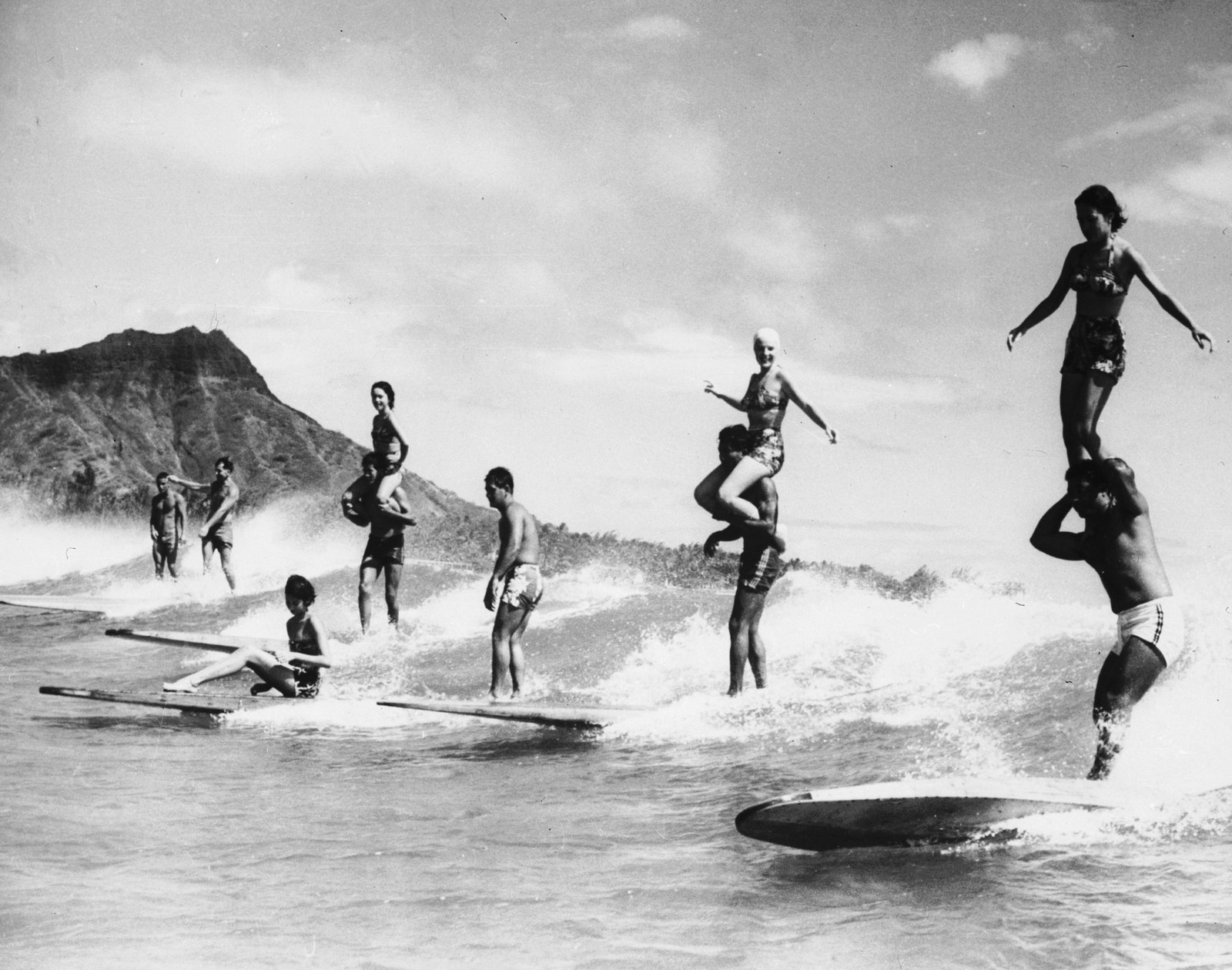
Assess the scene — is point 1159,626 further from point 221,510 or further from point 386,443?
point 221,510

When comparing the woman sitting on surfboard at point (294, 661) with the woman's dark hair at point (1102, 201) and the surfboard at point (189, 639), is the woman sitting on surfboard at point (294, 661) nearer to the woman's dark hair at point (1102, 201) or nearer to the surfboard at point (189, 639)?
the surfboard at point (189, 639)

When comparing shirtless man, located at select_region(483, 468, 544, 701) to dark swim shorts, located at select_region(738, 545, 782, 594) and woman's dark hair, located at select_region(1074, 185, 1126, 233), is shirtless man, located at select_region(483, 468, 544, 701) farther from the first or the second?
woman's dark hair, located at select_region(1074, 185, 1126, 233)

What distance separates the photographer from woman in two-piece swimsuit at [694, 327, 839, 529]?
7.77 metres

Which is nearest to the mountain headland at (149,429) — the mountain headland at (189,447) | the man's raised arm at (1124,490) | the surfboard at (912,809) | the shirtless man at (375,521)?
the mountain headland at (189,447)

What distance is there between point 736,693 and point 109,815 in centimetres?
413

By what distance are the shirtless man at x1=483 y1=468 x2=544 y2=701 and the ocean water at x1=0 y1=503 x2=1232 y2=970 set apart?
432 millimetres

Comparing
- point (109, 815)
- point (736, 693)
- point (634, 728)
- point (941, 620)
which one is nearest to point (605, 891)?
point (109, 815)

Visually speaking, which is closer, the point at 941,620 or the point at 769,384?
the point at 769,384

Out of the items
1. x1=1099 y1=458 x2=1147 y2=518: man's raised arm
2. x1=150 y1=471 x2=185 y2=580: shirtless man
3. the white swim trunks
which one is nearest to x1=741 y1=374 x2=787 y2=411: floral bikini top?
x1=1099 y1=458 x2=1147 y2=518: man's raised arm

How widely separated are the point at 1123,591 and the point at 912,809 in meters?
1.43

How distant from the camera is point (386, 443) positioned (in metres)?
11.8

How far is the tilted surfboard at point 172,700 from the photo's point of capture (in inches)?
314

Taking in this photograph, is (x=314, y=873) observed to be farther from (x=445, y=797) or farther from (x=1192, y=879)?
(x=1192, y=879)

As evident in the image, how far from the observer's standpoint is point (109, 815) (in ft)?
18.1
